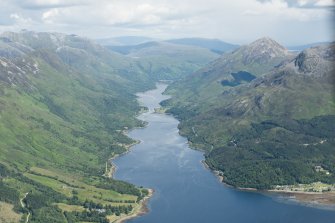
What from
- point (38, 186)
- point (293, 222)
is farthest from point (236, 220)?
point (38, 186)

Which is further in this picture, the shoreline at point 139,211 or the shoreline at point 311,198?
the shoreline at point 311,198

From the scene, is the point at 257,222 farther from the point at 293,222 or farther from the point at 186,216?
the point at 186,216

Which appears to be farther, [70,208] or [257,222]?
[70,208]

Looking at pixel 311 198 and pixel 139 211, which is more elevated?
pixel 139 211

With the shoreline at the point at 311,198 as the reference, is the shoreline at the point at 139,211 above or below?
above

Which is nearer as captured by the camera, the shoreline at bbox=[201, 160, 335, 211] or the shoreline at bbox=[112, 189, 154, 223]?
the shoreline at bbox=[112, 189, 154, 223]

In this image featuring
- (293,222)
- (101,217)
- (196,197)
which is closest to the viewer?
(293,222)

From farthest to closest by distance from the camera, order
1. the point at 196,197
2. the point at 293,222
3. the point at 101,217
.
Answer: the point at 196,197 → the point at 101,217 → the point at 293,222

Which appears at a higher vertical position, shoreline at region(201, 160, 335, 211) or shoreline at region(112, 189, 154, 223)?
shoreline at region(112, 189, 154, 223)

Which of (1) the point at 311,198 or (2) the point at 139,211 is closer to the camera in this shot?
(2) the point at 139,211
